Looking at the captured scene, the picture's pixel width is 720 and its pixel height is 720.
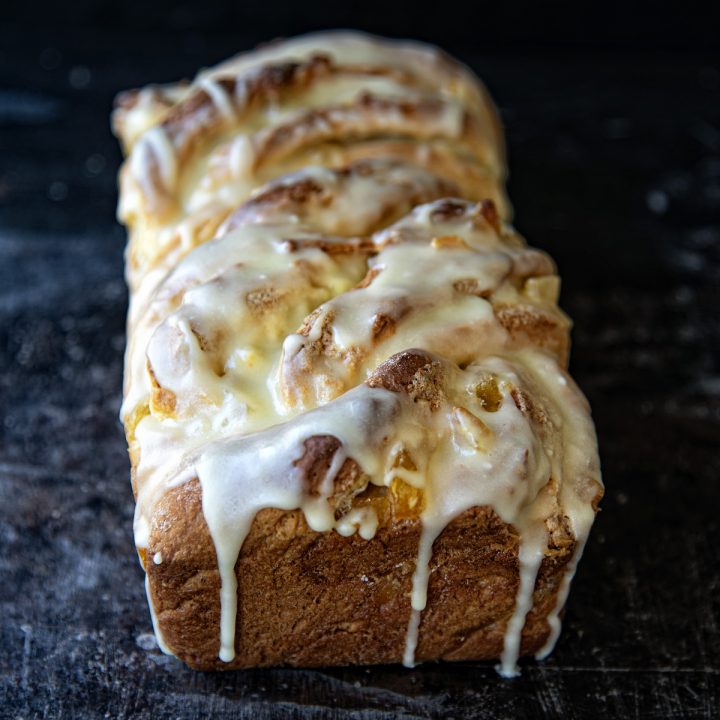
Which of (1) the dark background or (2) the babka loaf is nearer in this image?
(2) the babka loaf

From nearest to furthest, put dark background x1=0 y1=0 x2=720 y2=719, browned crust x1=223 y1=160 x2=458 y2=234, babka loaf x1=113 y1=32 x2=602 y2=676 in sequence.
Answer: babka loaf x1=113 y1=32 x2=602 y2=676 < dark background x1=0 y1=0 x2=720 y2=719 < browned crust x1=223 y1=160 x2=458 y2=234

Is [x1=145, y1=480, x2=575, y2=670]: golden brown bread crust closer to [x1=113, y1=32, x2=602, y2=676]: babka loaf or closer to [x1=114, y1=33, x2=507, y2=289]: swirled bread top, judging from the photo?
[x1=113, y1=32, x2=602, y2=676]: babka loaf

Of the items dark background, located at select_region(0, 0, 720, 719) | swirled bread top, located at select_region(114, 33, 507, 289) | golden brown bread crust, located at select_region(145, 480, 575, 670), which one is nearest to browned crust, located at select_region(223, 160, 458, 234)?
swirled bread top, located at select_region(114, 33, 507, 289)

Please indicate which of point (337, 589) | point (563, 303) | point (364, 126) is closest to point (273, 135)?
point (364, 126)

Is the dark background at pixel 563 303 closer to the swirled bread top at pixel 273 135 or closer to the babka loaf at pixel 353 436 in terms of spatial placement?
the babka loaf at pixel 353 436

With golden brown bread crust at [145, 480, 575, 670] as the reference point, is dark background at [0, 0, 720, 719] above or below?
below

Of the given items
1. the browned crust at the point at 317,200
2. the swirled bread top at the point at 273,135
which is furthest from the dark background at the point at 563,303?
the browned crust at the point at 317,200

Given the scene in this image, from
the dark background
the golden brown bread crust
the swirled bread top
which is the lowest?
the dark background
